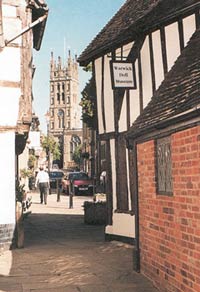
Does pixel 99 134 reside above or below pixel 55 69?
below

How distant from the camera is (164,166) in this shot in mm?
6059

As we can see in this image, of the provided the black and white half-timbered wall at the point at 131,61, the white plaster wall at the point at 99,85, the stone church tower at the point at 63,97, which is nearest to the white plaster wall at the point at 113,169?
the black and white half-timbered wall at the point at 131,61

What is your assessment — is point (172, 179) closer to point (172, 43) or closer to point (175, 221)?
point (175, 221)

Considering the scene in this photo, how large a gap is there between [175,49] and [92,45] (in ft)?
10.2

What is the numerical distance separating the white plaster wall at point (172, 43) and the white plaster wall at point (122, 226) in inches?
129

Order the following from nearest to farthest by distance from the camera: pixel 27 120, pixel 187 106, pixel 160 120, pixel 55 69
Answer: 1. pixel 187 106
2. pixel 160 120
3. pixel 27 120
4. pixel 55 69

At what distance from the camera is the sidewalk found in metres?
6.40

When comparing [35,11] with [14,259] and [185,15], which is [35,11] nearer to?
[185,15]

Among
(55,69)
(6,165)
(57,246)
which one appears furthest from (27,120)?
(55,69)

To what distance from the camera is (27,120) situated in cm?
996

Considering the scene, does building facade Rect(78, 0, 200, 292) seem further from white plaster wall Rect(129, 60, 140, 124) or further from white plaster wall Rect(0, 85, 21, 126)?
white plaster wall Rect(0, 85, 21, 126)

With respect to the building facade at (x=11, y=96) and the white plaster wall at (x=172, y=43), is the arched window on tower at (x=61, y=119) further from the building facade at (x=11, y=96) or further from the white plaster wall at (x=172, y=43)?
the white plaster wall at (x=172, y=43)

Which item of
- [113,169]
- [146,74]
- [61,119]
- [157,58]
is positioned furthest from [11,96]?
[61,119]

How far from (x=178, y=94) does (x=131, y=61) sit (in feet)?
12.3
